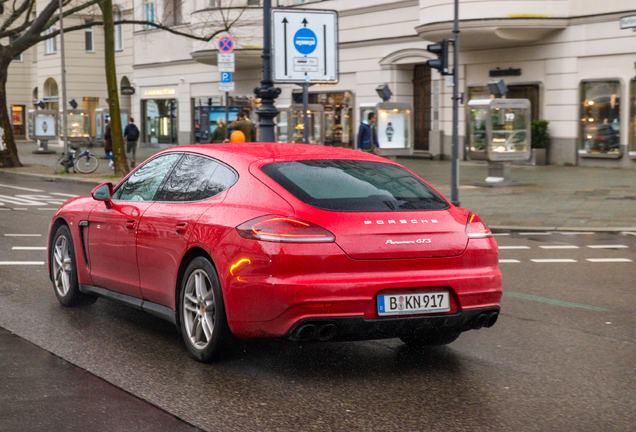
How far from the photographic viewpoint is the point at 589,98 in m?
26.5

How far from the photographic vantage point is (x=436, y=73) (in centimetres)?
3086

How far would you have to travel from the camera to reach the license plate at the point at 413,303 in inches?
207

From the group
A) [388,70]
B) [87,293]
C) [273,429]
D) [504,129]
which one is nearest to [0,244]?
[87,293]

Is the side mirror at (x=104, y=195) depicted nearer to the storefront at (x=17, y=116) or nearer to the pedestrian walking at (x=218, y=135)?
the pedestrian walking at (x=218, y=135)

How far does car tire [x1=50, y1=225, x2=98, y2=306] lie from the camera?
7.43 metres

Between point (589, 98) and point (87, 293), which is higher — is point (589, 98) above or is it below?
above

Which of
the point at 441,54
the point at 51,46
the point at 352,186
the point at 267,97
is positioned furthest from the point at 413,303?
the point at 51,46

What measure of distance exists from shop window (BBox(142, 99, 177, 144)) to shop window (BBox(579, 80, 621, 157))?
74.1 feet

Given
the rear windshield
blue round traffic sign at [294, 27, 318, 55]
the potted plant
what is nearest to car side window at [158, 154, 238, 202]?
the rear windshield

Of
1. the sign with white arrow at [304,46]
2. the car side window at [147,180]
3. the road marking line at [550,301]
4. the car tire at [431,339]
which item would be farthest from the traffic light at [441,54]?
the car tire at [431,339]

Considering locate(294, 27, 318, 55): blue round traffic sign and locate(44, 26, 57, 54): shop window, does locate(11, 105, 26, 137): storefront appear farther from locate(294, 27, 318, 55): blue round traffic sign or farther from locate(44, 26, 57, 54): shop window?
locate(294, 27, 318, 55): blue round traffic sign

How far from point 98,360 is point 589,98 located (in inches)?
908

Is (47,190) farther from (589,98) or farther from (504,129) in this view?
(589,98)

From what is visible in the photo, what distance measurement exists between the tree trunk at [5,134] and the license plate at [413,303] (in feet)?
89.0
